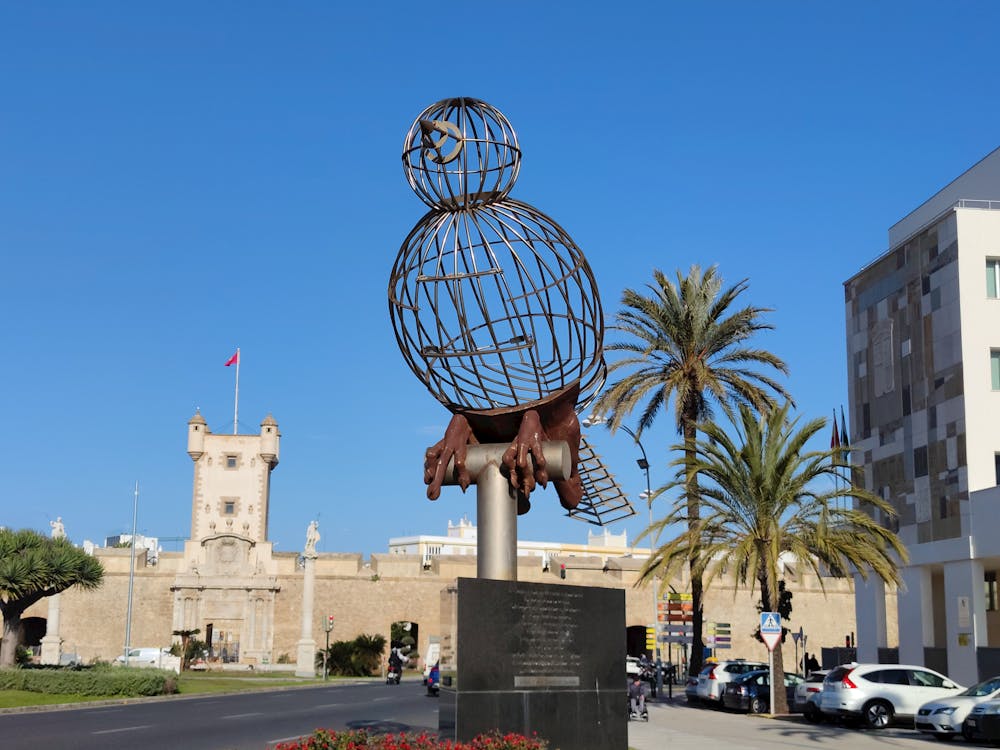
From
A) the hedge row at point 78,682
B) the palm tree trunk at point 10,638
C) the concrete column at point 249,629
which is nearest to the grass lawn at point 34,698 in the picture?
the hedge row at point 78,682

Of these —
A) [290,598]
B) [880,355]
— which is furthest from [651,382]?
[290,598]

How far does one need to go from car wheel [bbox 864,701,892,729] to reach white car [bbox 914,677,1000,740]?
239cm

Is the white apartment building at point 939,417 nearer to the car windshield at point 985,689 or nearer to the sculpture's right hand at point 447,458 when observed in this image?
the car windshield at point 985,689

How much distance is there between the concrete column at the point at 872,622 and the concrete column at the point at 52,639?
42818 millimetres

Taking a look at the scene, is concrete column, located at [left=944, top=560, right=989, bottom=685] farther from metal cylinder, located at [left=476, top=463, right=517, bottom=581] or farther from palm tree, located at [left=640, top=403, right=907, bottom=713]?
metal cylinder, located at [left=476, top=463, right=517, bottom=581]

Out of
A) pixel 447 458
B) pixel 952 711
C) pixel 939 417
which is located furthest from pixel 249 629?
pixel 447 458

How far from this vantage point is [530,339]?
1259cm

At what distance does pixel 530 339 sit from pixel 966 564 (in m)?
27.0

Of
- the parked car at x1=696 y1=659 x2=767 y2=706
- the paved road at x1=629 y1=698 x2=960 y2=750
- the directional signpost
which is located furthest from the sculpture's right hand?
the parked car at x1=696 y1=659 x2=767 y2=706

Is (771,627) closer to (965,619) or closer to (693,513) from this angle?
(693,513)

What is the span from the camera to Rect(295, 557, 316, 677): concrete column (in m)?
60.8

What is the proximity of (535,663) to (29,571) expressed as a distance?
98.2 feet

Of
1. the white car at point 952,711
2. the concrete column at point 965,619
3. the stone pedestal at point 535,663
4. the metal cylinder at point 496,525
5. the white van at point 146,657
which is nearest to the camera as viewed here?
the stone pedestal at point 535,663

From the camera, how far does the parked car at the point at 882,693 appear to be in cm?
2516
